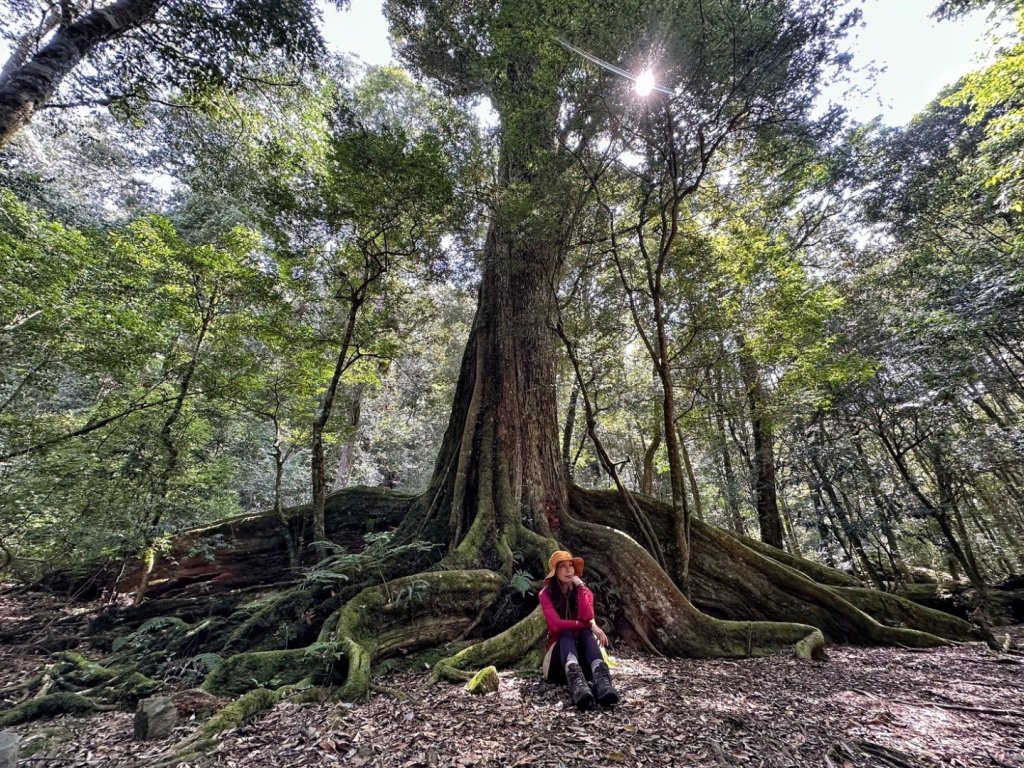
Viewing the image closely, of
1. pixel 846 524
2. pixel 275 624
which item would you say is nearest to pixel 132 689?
pixel 275 624

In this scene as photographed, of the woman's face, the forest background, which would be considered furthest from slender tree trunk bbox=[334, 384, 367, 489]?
the woman's face

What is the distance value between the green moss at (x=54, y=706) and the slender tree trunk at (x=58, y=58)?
5914mm

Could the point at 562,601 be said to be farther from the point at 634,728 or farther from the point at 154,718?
the point at 154,718

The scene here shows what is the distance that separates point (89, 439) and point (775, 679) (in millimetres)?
10008

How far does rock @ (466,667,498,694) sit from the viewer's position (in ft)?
10.9

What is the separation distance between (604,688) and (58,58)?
947 centimetres

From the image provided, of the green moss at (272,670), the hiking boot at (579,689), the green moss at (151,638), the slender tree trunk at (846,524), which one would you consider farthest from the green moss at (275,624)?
the slender tree trunk at (846,524)

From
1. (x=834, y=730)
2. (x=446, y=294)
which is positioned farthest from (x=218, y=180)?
(x=834, y=730)

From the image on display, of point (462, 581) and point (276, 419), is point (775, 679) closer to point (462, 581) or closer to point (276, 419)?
point (462, 581)

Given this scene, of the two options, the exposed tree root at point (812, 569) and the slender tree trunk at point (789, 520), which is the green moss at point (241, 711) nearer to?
the exposed tree root at point (812, 569)

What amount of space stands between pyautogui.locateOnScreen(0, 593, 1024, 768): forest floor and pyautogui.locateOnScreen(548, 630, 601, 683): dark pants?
127 millimetres

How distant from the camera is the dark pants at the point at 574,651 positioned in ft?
11.1

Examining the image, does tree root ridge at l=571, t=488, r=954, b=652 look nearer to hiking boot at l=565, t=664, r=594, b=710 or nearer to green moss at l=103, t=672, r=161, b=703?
hiking boot at l=565, t=664, r=594, b=710

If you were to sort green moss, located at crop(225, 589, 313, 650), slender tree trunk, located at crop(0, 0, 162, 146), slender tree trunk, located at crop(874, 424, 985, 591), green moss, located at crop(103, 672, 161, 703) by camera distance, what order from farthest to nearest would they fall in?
slender tree trunk, located at crop(874, 424, 985, 591) < slender tree trunk, located at crop(0, 0, 162, 146) < green moss, located at crop(225, 589, 313, 650) < green moss, located at crop(103, 672, 161, 703)
